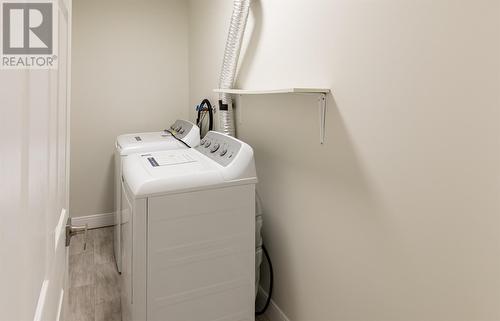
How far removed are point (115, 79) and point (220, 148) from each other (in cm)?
195

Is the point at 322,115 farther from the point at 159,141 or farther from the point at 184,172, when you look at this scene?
the point at 159,141

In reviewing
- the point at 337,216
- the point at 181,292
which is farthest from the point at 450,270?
the point at 181,292

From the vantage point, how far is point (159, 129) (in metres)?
3.54

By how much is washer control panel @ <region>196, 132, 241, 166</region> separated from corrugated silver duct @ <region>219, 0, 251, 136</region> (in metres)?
0.23

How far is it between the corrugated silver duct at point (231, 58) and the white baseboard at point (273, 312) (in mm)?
1120

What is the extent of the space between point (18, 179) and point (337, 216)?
132 centimetres

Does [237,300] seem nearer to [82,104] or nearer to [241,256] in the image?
[241,256]

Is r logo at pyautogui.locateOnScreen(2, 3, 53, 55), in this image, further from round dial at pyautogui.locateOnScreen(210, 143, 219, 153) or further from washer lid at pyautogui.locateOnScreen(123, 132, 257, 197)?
round dial at pyautogui.locateOnScreen(210, 143, 219, 153)

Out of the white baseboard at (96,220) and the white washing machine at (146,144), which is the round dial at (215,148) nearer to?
the white washing machine at (146,144)

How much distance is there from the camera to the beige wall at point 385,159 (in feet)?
3.14

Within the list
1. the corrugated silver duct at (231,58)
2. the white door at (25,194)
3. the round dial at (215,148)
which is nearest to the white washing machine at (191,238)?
the round dial at (215,148)

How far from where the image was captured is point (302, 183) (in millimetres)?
1719

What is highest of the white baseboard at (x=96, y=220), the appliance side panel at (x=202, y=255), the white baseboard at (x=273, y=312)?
the appliance side panel at (x=202, y=255)
